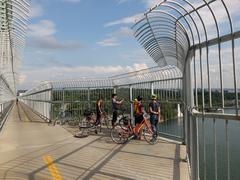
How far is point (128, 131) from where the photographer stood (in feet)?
41.2

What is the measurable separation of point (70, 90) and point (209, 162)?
39.1 ft

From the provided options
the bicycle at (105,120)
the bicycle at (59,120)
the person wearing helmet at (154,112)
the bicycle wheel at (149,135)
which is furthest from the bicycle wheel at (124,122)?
the bicycle at (59,120)

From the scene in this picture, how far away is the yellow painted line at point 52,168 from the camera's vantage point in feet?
26.0

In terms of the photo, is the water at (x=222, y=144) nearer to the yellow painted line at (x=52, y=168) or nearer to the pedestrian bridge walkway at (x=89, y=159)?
the pedestrian bridge walkway at (x=89, y=159)

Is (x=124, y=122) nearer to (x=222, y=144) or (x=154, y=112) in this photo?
(x=154, y=112)

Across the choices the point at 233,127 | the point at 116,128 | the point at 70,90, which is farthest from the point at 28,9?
the point at 233,127

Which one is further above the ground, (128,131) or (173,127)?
(173,127)

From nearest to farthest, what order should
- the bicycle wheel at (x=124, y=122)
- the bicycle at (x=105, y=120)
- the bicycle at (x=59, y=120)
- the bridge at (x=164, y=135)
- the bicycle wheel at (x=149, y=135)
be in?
the bridge at (x=164, y=135) → the bicycle wheel at (x=149, y=135) → the bicycle wheel at (x=124, y=122) → the bicycle at (x=105, y=120) → the bicycle at (x=59, y=120)

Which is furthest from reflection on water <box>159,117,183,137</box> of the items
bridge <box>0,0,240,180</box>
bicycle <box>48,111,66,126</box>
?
bicycle <box>48,111,66,126</box>

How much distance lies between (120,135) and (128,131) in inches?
12.4

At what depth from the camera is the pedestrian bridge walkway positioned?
8039 millimetres

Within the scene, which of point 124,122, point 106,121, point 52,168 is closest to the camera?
point 52,168

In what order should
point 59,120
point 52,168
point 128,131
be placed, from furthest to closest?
1. point 59,120
2. point 128,131
3. point 52,168

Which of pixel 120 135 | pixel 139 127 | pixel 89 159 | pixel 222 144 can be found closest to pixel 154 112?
pixel 139 127
